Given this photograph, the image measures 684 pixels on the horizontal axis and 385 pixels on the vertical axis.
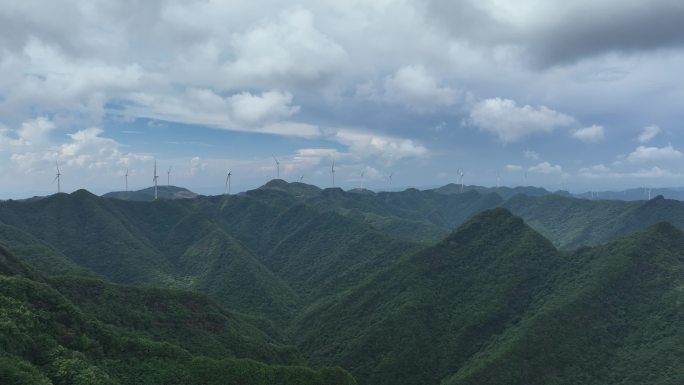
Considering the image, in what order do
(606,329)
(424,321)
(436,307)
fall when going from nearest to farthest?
(606,329)
(424,321)
(436,307)

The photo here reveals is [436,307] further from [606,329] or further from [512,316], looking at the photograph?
[606,329]

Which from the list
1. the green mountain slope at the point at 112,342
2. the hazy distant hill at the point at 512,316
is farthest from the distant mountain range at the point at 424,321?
the hazy distant hill at the point at 512,316

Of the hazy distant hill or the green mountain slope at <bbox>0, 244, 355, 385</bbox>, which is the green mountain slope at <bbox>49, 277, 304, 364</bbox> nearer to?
the green mountain slope at <bbox>0, 244, 355, 385</bbox>

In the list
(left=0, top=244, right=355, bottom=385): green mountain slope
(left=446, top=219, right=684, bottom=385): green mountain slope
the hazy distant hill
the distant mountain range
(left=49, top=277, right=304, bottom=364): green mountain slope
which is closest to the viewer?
(left=0, top=244, right=355, bottom=385): green mountain slope

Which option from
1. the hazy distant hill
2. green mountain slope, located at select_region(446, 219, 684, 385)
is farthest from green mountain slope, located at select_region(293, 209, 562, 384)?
green mountain slope, located at select_region(446, 219, 684, 385)

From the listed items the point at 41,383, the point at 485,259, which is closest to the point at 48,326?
the point at 41,383

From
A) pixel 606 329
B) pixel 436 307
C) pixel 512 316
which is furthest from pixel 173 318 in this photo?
pixel 606 329

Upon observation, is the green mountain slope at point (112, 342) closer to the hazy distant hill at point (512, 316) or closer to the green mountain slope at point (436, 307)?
the green mountain slope at point (436, 307)

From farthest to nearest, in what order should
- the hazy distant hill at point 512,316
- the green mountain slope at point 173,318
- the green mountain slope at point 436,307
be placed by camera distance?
the green mountain slope at point 436,307 → the hazy distant hill at point 512,316 → the green mountain slope at point 173,318
